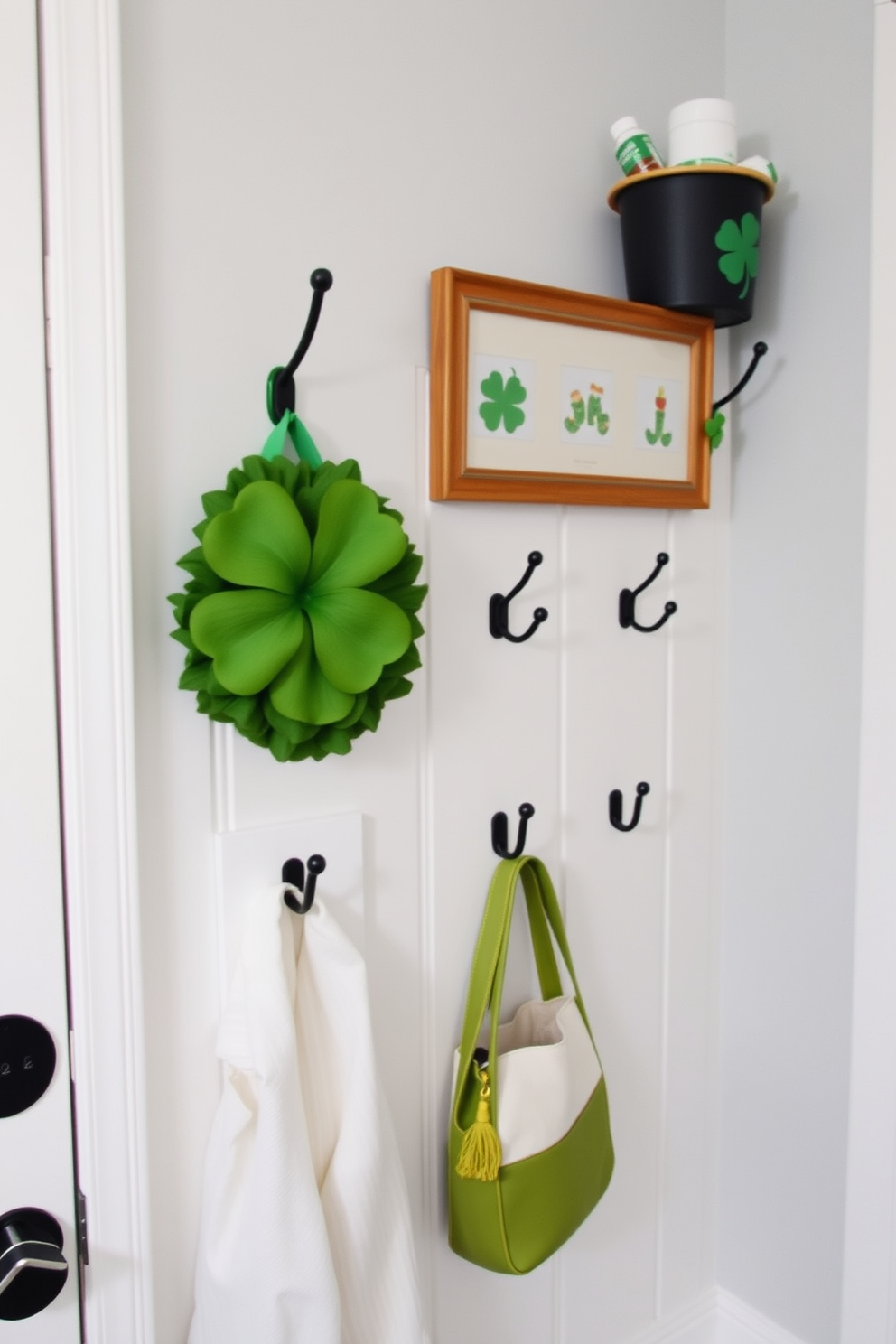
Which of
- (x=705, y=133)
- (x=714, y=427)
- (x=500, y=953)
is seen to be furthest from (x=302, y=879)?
(x=705, y=133)

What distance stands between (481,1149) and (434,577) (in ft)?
1.80

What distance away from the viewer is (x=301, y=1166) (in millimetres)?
851

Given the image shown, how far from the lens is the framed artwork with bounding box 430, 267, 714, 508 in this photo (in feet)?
3.30

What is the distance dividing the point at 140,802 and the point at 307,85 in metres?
0.63

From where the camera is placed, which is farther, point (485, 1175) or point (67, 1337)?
point (485, 1175)

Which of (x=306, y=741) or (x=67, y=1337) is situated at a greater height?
(x=306, y=741)

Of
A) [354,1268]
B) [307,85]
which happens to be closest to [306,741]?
[354,1268]

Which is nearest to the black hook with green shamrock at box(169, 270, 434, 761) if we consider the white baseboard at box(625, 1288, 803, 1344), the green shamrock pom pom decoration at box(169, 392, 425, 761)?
the green shamrock pom pom decoration at box(169, 392, 425, 761)

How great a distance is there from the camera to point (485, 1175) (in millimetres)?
1002

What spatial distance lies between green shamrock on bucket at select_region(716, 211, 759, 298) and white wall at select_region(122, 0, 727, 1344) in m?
0.13

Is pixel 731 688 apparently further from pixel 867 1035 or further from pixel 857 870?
pixel 867 1035

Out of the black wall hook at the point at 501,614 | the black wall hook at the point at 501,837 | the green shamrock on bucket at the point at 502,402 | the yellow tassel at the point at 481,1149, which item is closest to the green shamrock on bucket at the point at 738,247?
the green shamrock on bucket at the point at 502,402

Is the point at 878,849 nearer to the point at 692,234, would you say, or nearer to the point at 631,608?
the point at 631,608

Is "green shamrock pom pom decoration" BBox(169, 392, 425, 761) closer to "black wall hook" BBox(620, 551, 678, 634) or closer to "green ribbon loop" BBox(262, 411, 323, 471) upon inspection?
"green ribbon loop" BBox(262, 411, 323, 471)
